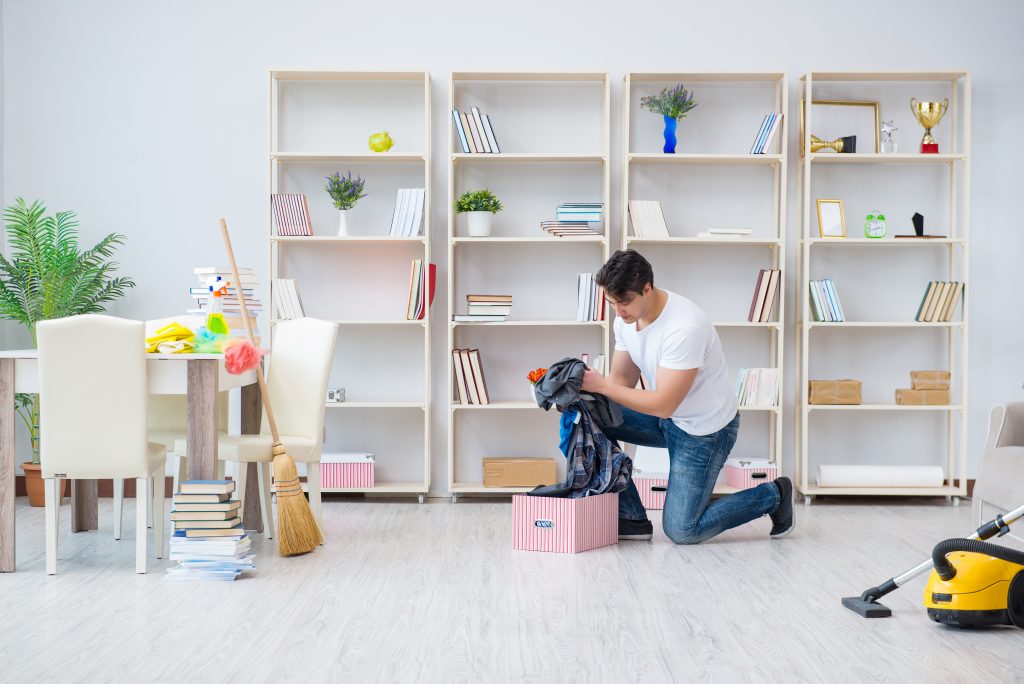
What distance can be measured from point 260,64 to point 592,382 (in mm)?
2667

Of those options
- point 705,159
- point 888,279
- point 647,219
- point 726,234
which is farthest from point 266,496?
point 888,279

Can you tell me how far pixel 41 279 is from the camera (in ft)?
14.8

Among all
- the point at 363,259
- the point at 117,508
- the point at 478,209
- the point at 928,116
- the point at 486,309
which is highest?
the point at 928,116

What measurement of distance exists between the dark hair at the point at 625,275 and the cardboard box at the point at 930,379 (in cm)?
205

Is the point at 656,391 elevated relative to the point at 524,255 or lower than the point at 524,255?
lower

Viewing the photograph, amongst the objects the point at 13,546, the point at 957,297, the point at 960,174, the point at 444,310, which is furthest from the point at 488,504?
the point at 960,174

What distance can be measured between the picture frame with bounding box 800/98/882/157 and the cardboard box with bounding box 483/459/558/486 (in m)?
2.24

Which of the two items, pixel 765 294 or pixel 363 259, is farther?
pixel 363 259

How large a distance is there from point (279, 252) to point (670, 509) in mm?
2489

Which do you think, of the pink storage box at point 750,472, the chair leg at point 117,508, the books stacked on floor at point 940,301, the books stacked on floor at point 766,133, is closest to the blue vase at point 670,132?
the books stacked on floor at point 766,133

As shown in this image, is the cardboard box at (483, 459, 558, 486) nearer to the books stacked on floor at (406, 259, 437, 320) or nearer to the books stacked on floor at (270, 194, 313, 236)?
the books stacked on floor at (406, 259, 437, 320)

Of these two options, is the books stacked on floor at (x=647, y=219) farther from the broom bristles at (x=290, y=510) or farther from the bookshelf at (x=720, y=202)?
the broom bristles at (x=290, y=510)

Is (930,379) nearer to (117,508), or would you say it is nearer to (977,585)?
(977,585)

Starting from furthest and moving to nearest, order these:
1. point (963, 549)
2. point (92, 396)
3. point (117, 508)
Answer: point (117, 508), point (92, 396), point (963, 549)
